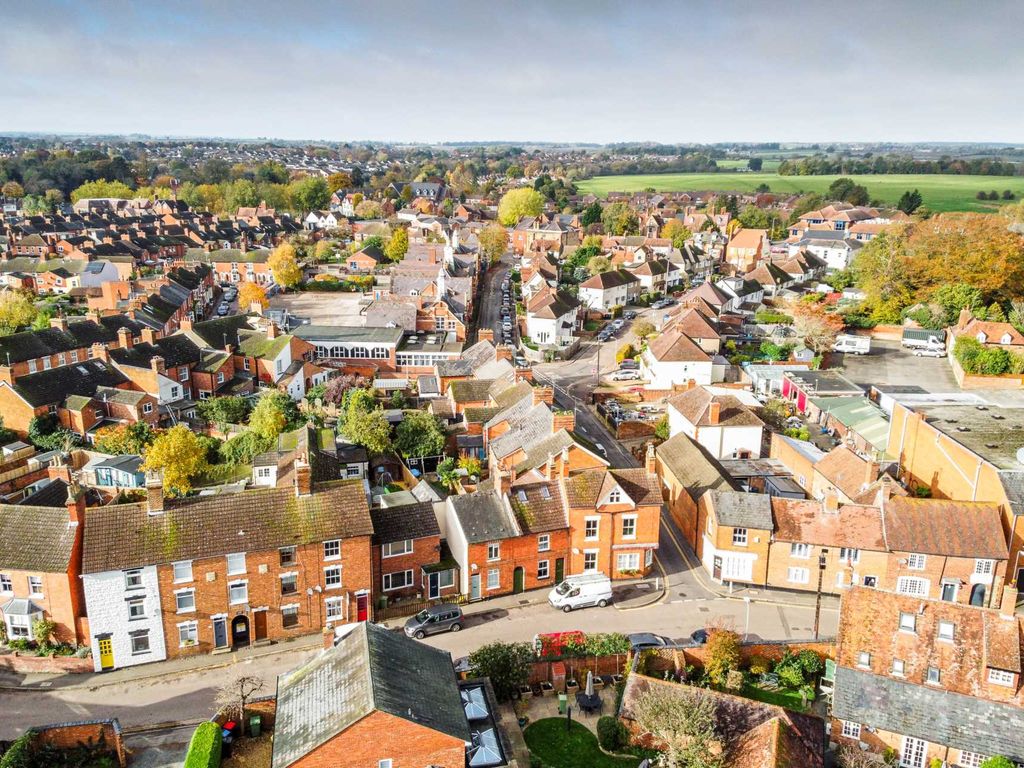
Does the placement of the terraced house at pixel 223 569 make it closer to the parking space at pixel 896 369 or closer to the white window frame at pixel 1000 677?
the white window frame at pixel 1000 677

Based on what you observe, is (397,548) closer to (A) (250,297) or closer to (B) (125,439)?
(B) (125,439)

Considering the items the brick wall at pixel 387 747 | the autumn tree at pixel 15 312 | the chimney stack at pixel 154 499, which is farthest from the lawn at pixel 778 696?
the autumn tree at pixel 15 312

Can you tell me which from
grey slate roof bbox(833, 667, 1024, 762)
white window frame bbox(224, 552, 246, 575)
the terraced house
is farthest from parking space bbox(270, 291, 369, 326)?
grey slate roof bbox(833, 667, 1024, 762)

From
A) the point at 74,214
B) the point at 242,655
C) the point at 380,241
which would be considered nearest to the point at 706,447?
the point at 242,655

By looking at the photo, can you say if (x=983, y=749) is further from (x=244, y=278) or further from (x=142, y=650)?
(x=244, y=278)

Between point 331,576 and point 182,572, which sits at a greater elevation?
point 182,572

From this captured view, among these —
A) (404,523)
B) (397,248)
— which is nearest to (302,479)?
(404,523)

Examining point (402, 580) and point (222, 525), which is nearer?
point (222, 525)
